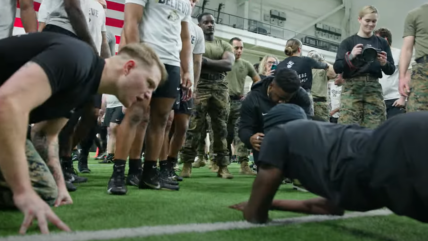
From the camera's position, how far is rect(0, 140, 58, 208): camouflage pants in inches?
62.2

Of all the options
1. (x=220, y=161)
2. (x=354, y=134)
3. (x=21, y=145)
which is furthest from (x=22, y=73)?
(x=220, y=161)

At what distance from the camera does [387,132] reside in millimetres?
1055

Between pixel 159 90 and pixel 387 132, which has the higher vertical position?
pixel 159 90

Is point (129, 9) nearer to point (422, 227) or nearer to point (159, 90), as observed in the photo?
point (159, 90)

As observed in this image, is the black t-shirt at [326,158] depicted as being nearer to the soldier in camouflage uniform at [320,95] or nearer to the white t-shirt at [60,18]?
the white t-shirt at [60,18]

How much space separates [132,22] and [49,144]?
854mm

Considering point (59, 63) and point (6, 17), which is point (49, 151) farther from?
point (6, 17)

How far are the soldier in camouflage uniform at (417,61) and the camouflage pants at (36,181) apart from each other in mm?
2178

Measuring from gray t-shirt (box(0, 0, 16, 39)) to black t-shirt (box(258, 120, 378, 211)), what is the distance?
5.67ft

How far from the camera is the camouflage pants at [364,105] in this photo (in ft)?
9.77

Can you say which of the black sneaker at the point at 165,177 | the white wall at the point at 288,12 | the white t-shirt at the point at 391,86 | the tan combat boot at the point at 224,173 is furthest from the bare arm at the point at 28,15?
the white wall at the point at 288,12

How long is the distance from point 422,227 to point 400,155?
24.7 inches

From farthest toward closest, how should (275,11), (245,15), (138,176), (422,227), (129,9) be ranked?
(275,11) → (245,15) → (138,176) → (129,9) → (422,227)

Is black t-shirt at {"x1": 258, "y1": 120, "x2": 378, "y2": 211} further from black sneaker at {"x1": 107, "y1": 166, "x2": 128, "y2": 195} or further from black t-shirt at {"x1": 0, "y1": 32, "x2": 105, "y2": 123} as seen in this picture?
black sneaker at {"x1": 107, "y1": 166, "x2": 128, "y2": 195}
